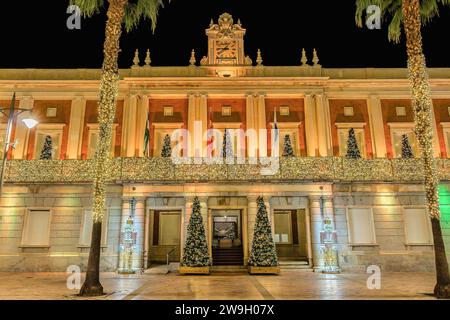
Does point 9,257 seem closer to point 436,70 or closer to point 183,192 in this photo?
point 183,192

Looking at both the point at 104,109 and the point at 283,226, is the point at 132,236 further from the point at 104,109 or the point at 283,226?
the point at 283,226

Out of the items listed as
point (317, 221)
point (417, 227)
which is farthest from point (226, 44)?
point (417, 227)

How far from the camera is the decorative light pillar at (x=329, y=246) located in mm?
17797

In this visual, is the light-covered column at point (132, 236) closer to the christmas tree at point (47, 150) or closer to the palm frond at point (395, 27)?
the christmas tree at point (47, 150)

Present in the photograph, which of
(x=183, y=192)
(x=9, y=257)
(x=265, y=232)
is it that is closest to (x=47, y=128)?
(x=9, y=257)

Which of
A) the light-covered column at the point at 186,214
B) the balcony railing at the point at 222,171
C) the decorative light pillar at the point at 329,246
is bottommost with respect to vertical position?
the decorative light pillar at the point at 329,246

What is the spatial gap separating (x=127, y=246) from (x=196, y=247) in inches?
149

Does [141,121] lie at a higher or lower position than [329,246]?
higher

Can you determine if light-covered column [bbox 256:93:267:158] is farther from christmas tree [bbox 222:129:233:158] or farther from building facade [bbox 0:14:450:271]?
christmas tree [bbox 222:129:233:158]

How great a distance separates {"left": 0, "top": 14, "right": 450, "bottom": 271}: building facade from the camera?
18.7 meters

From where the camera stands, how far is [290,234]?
2356 centimetres

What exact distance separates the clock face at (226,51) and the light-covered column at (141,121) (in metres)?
5.37

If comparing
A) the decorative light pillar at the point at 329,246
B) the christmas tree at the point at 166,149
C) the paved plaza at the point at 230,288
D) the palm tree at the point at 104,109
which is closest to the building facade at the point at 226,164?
the decorative light pillar at the point at 329,246

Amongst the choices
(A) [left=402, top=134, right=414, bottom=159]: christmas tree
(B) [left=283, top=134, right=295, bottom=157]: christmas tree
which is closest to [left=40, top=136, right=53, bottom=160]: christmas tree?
(B) [left=283, top=134, right=295, bottom=157]: christmas tree
